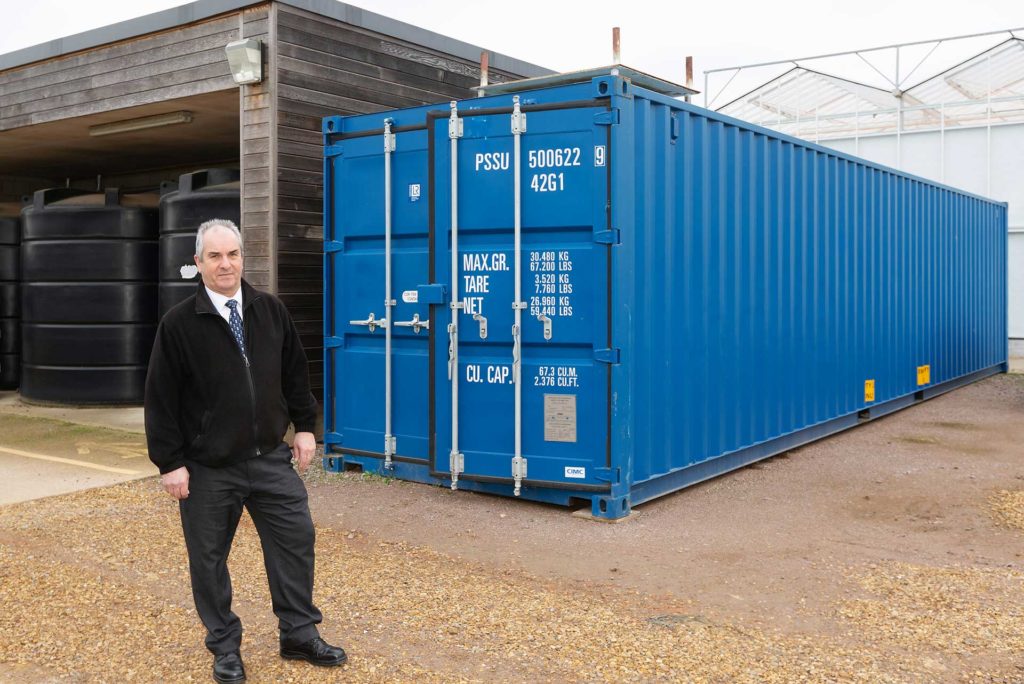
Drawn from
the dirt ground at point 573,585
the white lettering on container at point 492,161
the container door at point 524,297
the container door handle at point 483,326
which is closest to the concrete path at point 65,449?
the dirt ground at point 573,585

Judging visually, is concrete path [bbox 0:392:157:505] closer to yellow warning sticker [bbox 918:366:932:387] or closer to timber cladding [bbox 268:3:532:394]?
timber cladding [bbox 268:3:532:394]

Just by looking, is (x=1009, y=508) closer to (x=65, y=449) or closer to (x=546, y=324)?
(x=546, y=324)

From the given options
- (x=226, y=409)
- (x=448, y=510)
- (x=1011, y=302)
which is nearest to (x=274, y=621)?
(x=226, y=409)

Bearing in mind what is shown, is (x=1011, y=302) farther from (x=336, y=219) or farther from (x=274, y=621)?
(x=274, y=621)

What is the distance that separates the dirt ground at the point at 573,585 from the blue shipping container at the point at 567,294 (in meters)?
0.41

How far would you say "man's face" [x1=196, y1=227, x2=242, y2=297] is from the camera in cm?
382

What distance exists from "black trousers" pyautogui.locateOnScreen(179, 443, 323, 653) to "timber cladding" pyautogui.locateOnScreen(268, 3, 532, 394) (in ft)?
17.9

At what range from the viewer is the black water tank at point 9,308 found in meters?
14.0

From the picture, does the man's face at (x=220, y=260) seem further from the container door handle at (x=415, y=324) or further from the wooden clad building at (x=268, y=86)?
the wooden clad building at (x=268, y=86)

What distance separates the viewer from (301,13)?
932 centimetres

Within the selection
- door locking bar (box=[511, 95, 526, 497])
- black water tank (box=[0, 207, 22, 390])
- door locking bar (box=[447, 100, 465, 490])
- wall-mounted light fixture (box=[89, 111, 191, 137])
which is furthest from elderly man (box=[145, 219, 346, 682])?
black water tank (box=[0, 207, 22, 390])

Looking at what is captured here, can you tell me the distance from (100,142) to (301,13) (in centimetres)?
591

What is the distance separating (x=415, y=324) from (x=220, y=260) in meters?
3.52

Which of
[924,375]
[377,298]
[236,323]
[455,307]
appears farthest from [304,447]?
[924,375]
